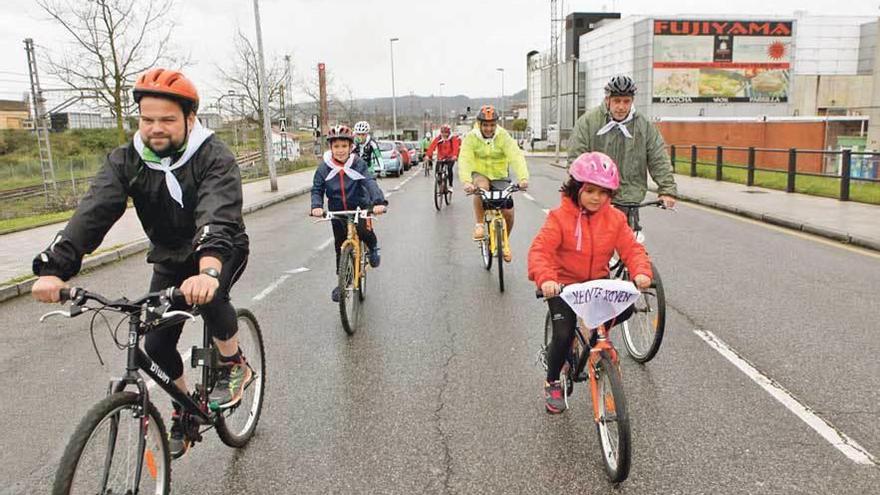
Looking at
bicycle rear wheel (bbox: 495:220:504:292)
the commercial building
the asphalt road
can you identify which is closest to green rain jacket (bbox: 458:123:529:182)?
bicycle rear wheel (bbox: 495:220:504:292)

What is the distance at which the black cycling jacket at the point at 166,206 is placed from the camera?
9.22 ft

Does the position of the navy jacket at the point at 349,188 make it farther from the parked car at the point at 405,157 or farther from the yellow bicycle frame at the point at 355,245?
the parked car at the point at 405,157

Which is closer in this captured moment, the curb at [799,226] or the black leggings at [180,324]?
the black leggings at [180,324]

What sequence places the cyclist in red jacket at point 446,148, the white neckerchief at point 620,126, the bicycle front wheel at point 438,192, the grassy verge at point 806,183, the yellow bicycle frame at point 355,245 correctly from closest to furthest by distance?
1. the white neckerchief at point 620,126
2. the yellow bicycle frame at point 355,245
3. the grassy verge at point 806,183
4. the bicycle front wheel at point 438,192
5. the cyclist in red jacket at point 446,148

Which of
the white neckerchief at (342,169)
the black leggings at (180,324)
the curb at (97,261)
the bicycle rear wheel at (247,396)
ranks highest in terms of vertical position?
the white neckerchief at (342,169)

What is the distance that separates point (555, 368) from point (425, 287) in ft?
13.2

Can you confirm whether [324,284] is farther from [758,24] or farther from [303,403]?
[758,24]

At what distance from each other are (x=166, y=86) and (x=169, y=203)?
526mm

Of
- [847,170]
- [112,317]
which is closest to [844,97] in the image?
[847,170]

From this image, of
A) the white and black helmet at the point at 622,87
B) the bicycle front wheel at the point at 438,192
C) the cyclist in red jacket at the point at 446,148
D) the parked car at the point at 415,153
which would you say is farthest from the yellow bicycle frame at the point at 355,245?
the parked car at the point at 415,153

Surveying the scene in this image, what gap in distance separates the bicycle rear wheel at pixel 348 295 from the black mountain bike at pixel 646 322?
7.47 feet

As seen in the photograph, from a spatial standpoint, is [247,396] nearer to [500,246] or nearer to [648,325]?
[648,325]

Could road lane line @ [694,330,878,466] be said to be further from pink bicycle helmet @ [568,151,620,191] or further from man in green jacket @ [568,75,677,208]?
pink bicycle helmet @ [568,151,620,191]

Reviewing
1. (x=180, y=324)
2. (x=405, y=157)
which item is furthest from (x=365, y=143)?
(x=405, y=157)
